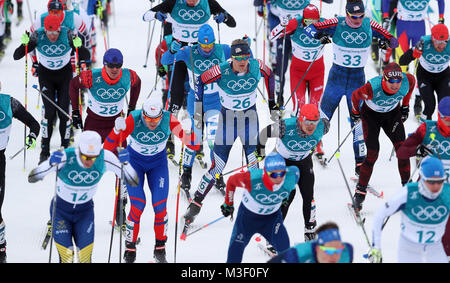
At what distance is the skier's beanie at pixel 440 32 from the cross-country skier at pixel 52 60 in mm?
3798

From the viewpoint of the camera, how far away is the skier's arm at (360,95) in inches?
337

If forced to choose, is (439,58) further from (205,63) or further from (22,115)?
(22,115)

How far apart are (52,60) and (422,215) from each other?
4.58m

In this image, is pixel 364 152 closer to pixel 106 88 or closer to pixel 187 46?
pixel 187 46

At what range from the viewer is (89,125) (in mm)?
8812

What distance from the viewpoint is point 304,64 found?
10.1 meters

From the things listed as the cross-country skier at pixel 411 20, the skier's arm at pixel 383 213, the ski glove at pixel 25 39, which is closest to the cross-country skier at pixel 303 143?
the skier's arm at pixel 383 213

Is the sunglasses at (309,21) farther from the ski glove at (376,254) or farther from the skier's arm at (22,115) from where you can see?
the ski glove at (376,254)

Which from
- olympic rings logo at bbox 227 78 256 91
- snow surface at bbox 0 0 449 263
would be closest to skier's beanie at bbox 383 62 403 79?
olympic rings logo at bbox 227 78 256 91

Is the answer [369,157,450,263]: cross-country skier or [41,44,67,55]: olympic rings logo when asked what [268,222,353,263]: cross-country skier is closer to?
[369,157,450,263]: cross-country skier

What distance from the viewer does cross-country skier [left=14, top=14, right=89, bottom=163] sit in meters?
9.41
